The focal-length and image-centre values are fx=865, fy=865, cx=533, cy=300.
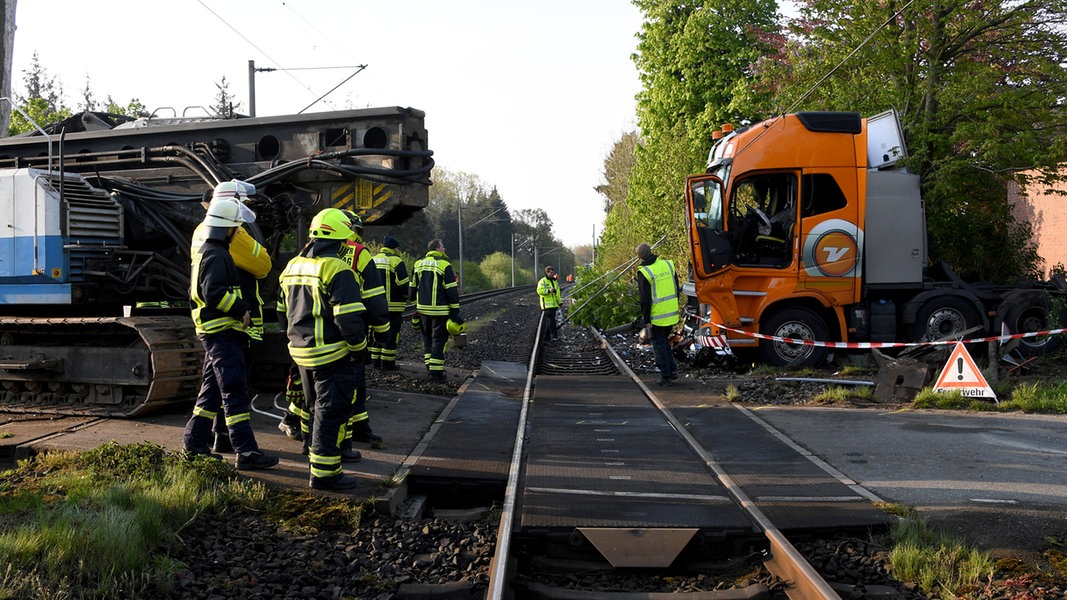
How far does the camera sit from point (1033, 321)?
1297 centimetres

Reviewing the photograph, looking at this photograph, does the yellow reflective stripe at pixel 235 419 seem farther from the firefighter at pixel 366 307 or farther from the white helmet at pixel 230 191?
the white helmet at pixel 230 191

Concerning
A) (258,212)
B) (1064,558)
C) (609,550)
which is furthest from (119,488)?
(1064,558)

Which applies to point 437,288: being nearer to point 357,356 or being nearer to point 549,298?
point 357,356

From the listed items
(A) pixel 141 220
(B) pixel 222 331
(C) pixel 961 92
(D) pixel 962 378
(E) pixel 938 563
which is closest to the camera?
(E) pixel 938 563

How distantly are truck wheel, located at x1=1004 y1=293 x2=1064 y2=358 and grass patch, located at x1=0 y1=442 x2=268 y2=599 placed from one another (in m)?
11.4

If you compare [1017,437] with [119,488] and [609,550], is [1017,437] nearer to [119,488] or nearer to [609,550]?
[609,550]

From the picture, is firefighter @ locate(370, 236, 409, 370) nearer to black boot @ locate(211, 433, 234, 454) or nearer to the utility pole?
black boot @ locate(211, 433, 234, 454)

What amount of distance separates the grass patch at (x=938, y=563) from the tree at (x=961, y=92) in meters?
9.86

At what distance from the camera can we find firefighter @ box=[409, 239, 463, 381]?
39.6 ft

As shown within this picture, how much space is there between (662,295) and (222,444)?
668cm

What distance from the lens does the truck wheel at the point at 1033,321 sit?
12812 millimetres

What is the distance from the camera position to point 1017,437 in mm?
8328

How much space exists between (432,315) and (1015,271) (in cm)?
1062

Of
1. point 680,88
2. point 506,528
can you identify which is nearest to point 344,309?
point 506,528
